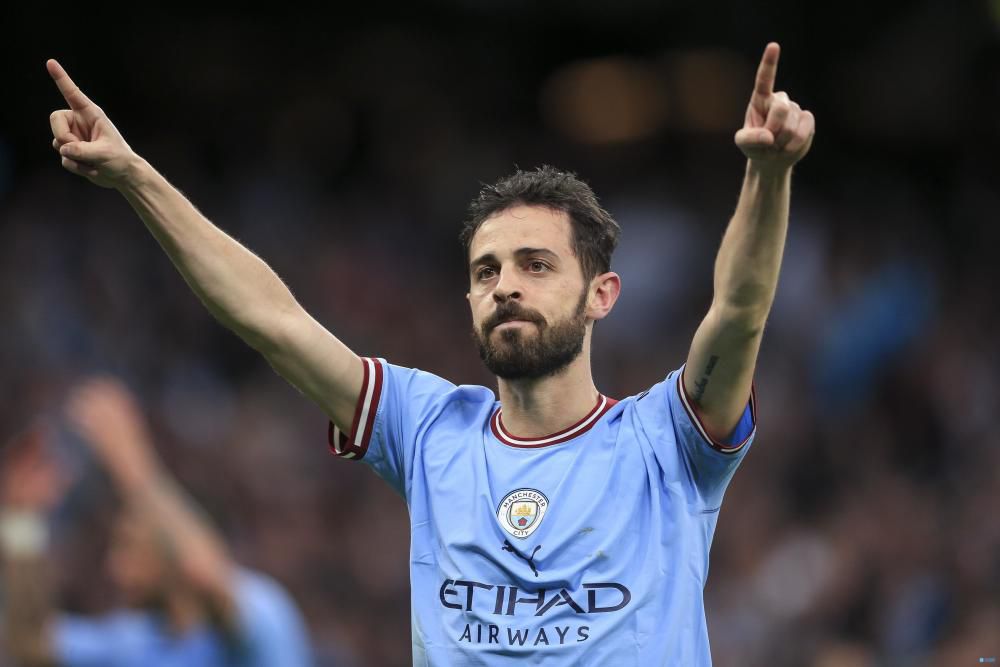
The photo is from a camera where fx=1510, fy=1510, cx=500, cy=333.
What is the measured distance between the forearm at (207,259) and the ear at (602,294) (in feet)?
3.08

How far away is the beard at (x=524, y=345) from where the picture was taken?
4445 millimetres

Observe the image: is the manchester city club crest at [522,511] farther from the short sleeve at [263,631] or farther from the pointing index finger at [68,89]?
the short sleeve at [263,631]

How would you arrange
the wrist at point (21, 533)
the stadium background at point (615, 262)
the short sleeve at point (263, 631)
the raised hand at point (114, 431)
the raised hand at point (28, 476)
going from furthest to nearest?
the stadium background at point (615, 262) → the wrist at point (21, 533) → the raised hand at point (28, 476) → the short sleeve at point (263, 631) → the raised hand at point (114, 431)

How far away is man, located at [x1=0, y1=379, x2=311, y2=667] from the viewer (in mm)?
7117

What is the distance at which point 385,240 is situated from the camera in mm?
16125

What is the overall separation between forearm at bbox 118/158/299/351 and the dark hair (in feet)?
2.40

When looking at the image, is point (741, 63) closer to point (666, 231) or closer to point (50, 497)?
point (666, 231)

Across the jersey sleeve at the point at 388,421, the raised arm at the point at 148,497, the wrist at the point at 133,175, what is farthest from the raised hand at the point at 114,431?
the wrist at the point at 133,175

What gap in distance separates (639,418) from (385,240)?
11.8 meters

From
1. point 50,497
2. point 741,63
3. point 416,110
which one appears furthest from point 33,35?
point 50,497

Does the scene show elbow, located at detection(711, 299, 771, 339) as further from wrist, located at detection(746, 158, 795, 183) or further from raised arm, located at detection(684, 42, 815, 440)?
wrist, located at detection(746, 158, 795, 183)

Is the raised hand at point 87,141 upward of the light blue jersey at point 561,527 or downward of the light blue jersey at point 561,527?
upward

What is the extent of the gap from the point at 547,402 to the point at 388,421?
49 centimetres

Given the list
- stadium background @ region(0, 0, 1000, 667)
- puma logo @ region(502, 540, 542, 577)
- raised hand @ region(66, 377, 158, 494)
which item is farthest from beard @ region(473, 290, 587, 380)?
stadium background @ region(0, 0, 1000, 667)
